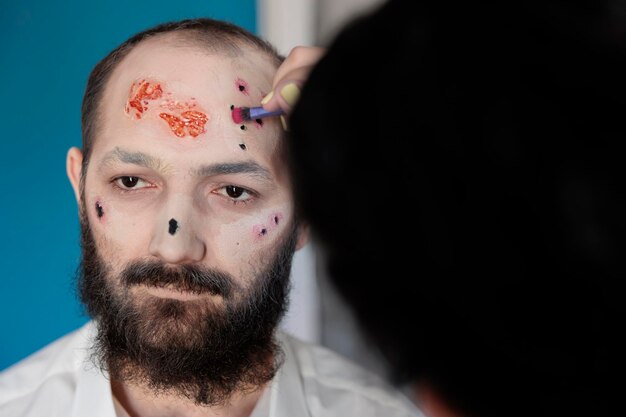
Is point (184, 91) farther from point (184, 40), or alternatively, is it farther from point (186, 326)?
point (186, 326)

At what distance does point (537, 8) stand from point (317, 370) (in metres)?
1.14

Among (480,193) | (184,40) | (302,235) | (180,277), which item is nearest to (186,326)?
(180,277)

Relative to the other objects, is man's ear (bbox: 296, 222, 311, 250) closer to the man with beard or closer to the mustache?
the man with beard

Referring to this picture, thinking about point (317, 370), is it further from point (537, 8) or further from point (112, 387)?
point (537, 8)

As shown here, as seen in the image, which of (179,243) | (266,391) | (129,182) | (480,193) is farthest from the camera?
(266,391)

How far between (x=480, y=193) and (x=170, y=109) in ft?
2.69

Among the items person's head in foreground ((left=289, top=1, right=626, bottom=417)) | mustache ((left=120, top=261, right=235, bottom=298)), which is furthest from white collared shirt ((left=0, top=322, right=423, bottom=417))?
person's head in foreground ((left=289, top=1, right=626, bottom=417))

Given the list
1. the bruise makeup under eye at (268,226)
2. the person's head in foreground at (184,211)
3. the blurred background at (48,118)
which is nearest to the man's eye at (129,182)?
the person's head in foreground at (184,211)

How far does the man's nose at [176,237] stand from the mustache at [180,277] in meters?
0.02

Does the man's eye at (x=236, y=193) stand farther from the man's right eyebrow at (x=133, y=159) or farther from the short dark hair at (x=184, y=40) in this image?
the short dark hair at (x=184, y=40)

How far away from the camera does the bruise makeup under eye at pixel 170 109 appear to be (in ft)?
4.25

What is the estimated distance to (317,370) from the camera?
1.60m

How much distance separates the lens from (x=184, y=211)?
1262 mm

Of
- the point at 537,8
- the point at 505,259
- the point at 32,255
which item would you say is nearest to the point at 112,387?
the point at 32,255
